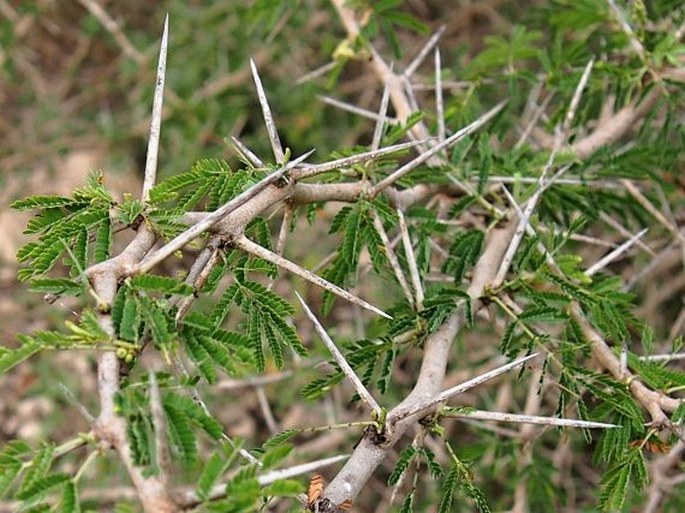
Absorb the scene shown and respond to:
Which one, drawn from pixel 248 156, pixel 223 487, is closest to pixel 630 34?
pixel 248 156

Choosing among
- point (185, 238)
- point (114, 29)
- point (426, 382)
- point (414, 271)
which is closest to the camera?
point (185, 238)

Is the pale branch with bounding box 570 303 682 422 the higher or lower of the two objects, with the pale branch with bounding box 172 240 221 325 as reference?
lower

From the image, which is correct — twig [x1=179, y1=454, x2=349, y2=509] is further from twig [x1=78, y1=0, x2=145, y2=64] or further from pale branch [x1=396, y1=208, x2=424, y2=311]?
twig [x1=78, y1=0, x2=145, y2=64]

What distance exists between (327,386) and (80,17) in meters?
2.84

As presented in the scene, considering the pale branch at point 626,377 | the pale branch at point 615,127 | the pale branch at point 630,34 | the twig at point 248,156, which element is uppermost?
the twig at point 248,156

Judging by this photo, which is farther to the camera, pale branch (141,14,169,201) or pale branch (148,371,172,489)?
pale branch (141,14,169,201)

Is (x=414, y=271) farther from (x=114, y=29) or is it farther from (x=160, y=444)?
(x=114, y=29)

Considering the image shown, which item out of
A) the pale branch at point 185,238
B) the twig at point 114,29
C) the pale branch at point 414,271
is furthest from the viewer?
the twig at point 114,29

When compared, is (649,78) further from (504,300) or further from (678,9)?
(504,300)

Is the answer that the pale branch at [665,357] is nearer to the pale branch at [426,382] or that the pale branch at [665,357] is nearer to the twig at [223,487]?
the pale branch at [426,382]

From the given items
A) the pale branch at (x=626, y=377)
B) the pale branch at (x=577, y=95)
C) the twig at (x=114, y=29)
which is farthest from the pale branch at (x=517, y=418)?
the twig at (x=114, y=29)

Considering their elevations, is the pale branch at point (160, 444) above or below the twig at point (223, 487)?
above

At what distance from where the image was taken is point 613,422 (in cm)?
120

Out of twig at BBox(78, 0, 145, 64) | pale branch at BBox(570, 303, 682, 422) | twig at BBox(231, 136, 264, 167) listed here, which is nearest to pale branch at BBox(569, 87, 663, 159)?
pale branch at BBox(570, 303, 682, 422)
